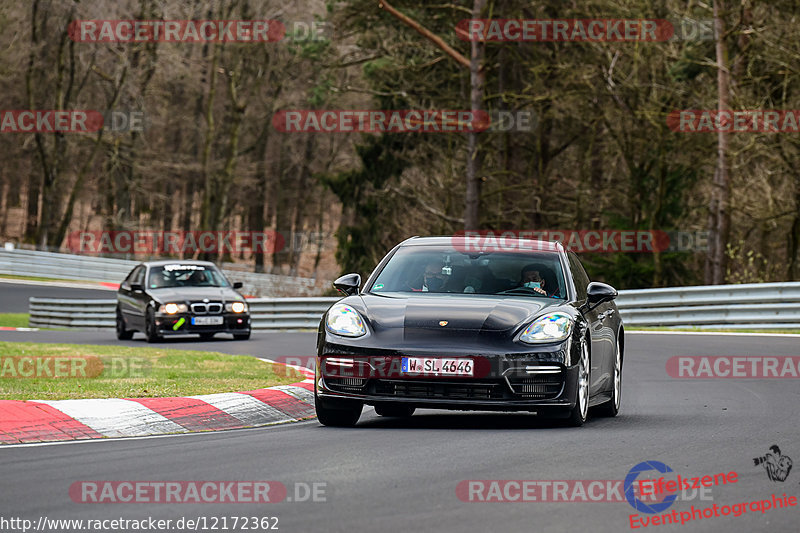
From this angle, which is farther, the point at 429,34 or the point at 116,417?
the point at 429,34

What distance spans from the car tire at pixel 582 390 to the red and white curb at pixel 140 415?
2.39m

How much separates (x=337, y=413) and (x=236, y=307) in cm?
1443

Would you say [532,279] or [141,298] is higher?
[532,279]

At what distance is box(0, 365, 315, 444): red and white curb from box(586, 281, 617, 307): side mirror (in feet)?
8.39

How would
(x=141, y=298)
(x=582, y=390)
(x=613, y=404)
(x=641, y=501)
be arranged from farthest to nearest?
(x=141, y=298) → (x=613, y=404) → (x=582, y=390) → (x=641, y=501)

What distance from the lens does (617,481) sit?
22.0 ft

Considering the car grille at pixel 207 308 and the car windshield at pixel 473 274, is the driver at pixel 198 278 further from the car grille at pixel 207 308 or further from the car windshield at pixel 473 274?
the car windshield at pixel 473 274

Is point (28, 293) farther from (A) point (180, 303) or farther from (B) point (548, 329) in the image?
(B) point (548, 329)

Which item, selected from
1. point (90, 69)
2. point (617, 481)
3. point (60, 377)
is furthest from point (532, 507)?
point (90, 69)

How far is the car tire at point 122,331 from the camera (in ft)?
81.9

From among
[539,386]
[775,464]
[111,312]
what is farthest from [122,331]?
[775,464]

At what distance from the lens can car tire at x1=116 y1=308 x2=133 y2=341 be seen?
81.9 ft

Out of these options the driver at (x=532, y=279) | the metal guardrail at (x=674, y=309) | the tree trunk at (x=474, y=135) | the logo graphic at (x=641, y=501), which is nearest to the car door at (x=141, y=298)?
the metal guardrail at (x=674, y=309)

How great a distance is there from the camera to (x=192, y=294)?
77.0 feet
